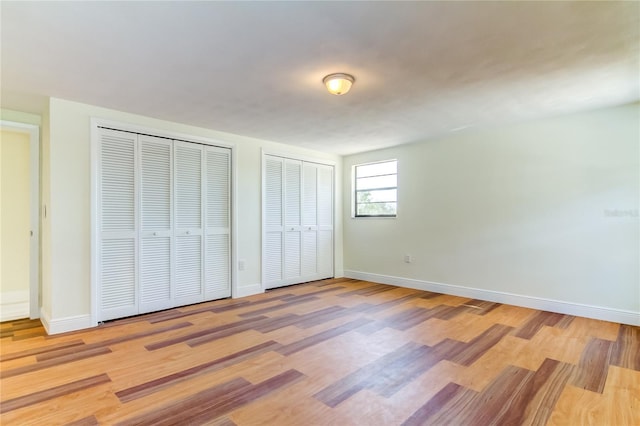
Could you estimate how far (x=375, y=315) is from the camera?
3639 millimetres

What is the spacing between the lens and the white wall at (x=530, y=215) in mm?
3387

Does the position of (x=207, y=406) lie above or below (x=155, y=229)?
below

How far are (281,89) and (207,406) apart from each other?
2.52 m

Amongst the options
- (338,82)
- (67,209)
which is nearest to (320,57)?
(338,82)

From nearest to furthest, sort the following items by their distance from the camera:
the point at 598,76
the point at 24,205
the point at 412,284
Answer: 1. the point at 598,76
2. the point at 24,205
3. the point at 412,284

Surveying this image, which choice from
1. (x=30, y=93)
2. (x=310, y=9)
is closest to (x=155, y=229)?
(x=30, y=93)

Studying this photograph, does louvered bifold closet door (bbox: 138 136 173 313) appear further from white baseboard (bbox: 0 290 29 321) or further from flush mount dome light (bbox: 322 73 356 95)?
flush mount dome light (bbox: 322 73 356 95)

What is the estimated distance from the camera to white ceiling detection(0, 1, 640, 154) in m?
1.82

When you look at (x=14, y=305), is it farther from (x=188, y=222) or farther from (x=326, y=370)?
(x=326, y=370)

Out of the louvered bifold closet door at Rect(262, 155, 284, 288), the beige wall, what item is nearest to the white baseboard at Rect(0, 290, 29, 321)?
the beige wall

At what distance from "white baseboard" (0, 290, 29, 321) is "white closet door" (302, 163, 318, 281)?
371 cm

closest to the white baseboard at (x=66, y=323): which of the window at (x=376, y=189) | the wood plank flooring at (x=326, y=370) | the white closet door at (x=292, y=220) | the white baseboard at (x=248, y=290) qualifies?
the wood plank flooring at (x=326, y=370)

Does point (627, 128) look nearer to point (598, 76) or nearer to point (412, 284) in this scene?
point (598, 76)

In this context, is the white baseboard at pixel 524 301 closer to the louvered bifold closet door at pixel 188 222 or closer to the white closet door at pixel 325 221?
the white closet door at pixel 325 221
